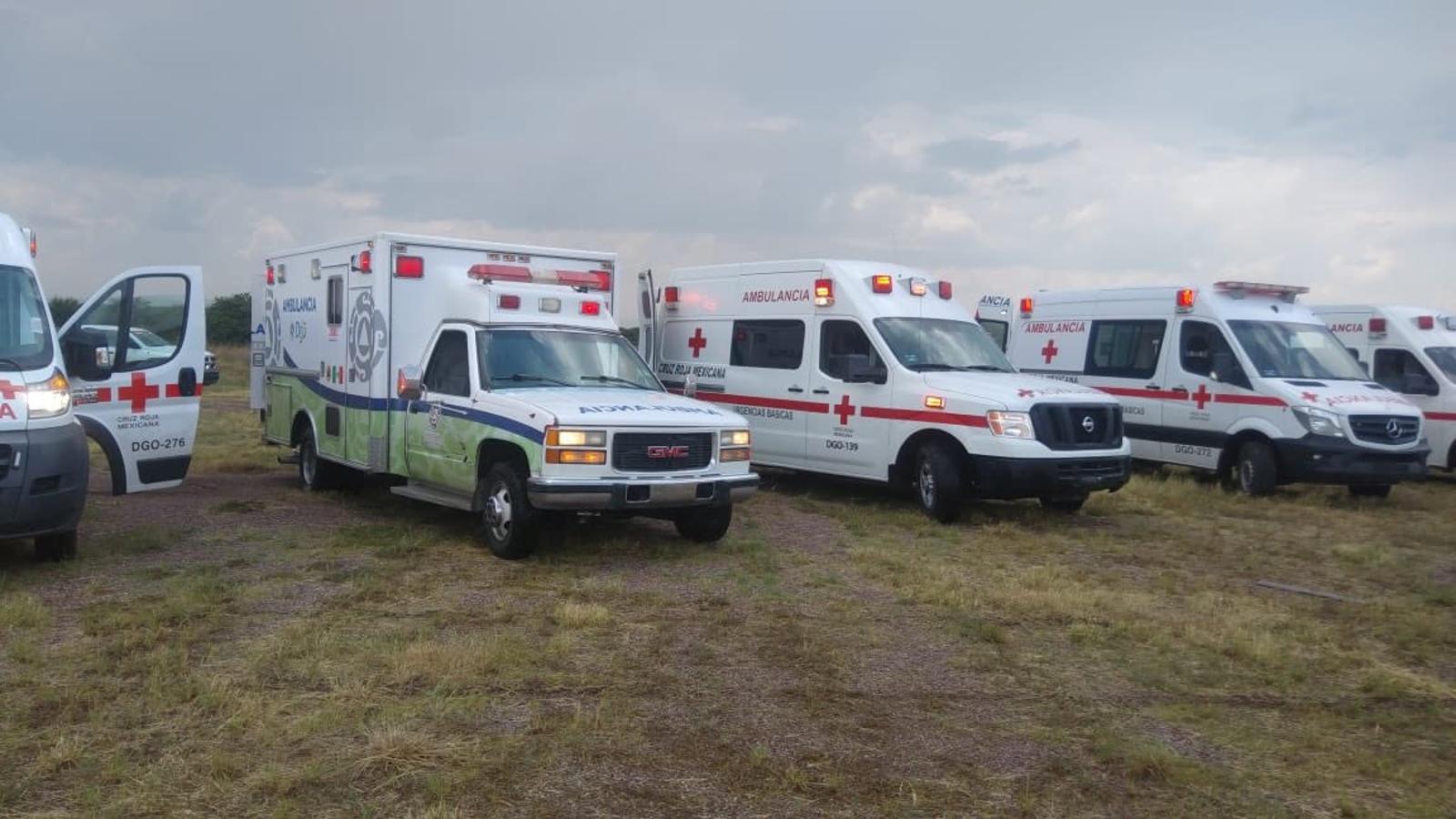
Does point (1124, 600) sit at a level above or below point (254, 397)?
below

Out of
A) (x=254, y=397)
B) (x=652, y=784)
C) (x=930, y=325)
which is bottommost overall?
(x=652, y=784)

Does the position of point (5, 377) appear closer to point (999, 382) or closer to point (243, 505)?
point (243, 505)

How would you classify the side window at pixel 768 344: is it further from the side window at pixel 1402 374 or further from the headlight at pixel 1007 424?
the side window at pixel 1402 374

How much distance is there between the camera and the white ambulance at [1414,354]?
15375 mm

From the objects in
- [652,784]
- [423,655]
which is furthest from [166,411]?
[652,784]

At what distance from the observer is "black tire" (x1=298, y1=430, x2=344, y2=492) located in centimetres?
1195

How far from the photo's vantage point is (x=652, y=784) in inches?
179

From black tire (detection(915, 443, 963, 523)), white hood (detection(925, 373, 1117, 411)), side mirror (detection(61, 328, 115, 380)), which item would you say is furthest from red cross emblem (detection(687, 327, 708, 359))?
side mirror (detection(61, 328, 115, 380))

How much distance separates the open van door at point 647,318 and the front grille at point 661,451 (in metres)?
5.41

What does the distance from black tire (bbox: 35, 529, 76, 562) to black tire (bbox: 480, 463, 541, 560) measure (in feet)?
9.16

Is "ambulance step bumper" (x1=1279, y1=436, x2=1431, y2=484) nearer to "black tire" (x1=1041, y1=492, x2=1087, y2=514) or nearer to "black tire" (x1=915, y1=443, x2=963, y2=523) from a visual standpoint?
"black tire" (x1=1041, y1=492, x2=1087, y2=514)

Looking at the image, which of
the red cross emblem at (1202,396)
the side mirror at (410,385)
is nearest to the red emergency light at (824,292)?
the side mirror at (410,385)

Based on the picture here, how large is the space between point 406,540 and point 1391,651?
22.7ft

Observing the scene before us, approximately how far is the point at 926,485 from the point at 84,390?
23.5ft
